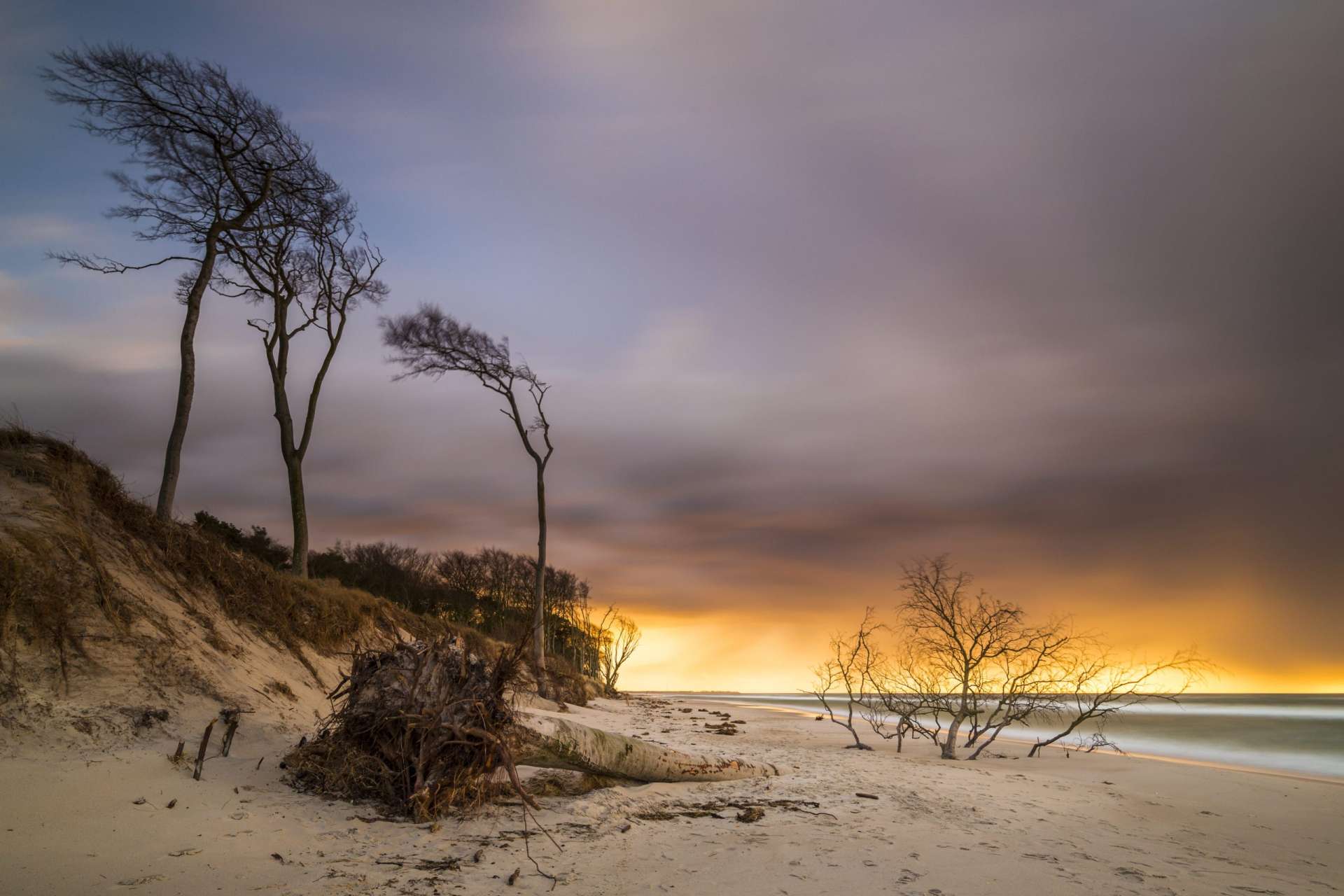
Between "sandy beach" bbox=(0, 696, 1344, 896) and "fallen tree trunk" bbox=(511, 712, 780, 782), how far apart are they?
248 mm

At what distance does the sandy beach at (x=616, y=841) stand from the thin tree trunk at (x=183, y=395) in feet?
19.3

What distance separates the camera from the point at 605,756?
757cm

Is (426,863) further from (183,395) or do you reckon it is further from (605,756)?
(183,395)

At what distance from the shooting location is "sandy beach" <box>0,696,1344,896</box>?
452cm

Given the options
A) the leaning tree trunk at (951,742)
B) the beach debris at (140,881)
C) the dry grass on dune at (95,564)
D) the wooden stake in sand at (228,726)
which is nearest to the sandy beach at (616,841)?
the beach debris at (140,881)

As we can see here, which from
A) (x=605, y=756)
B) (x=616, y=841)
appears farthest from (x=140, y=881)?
(x=605, y=756)

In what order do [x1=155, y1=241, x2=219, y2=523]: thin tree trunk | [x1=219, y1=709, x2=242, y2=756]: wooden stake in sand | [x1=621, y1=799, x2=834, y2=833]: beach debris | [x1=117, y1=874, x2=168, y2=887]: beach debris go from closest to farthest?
[x1=117, y1=874, x2=168, y2=887]: beach debris < [x1=219, y1=709, x2=242, y2=756]: wooden stake in sand < [x1=621, y1=799, x2=834, y2=833]: beach debris < [x1=155, y1=241, x2=219, y2=523]: thin tree trunk

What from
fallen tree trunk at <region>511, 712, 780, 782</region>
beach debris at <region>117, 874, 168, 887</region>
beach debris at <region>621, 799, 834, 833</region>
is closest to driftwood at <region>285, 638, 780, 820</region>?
fallen tree trunk at <region>511, 712, 780, 782</region>

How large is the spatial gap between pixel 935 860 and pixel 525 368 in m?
20.9

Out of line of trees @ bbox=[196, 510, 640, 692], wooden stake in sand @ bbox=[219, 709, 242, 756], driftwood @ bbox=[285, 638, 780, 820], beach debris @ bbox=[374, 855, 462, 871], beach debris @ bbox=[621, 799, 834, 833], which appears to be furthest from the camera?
line of trees @ bbox=[196, 510, 640, 692]

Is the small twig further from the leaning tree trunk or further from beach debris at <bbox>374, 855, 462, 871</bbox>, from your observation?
the leaning tree trunk

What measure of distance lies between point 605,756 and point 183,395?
10928 millimetres

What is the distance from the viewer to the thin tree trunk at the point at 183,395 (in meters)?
11.7

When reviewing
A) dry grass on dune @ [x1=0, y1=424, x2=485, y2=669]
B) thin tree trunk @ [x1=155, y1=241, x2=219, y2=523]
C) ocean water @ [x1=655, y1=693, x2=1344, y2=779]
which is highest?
thin tree trunk @ [x1=155, y1=241, x2=219, y2=523]
